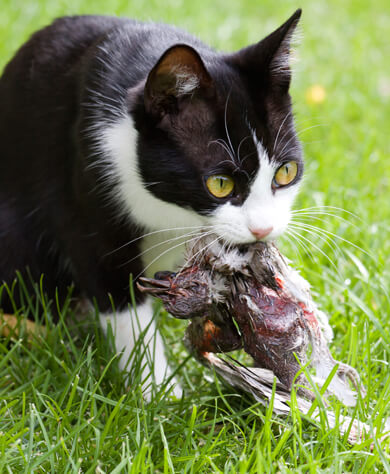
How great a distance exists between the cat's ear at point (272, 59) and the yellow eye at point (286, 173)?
196mm

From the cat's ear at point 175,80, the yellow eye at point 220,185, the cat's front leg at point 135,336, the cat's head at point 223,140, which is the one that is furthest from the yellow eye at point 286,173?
the cat's front leg at point 135,336

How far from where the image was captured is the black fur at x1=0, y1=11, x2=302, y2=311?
5.20 ft

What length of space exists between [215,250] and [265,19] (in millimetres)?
3514

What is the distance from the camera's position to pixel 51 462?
4.72ft

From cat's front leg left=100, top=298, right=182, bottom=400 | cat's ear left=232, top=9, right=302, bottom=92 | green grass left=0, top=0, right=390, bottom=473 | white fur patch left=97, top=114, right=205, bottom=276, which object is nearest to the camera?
green grass left=0, top=0, right=390, bottom=473

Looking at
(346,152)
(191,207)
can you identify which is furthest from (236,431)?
(346,152)

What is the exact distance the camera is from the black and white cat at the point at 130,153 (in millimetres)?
1554

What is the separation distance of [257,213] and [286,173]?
7.9 inches

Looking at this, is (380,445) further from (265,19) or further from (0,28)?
(265,19)

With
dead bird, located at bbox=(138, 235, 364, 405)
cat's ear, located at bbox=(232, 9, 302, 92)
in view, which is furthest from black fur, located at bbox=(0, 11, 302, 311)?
dead bird, located at bbox=(138, 235, 364, 405)

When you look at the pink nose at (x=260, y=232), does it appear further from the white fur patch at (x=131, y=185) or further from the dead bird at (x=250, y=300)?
the white fur patch at (x=131, y=185)

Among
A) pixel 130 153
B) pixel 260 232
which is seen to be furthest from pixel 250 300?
pixel 130 153

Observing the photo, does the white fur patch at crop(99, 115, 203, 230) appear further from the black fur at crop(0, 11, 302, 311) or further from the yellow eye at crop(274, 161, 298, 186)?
the yellow eye at crop(274, 161, 298, 186)

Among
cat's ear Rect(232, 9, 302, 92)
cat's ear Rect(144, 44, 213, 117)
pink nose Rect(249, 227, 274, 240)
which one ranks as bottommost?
pink nose Rect(249, 227, 274, 240)
